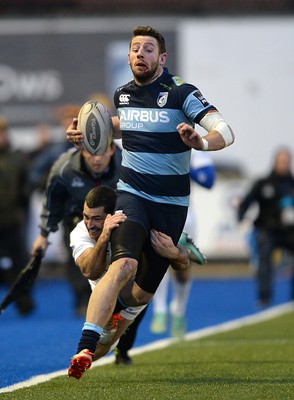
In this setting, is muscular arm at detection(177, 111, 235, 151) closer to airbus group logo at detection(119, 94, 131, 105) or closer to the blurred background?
airbus group logo at detection(119, 94, 131, 105)

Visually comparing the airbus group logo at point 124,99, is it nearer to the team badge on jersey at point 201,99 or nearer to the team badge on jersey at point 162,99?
the team badge on jersey at point 162,99

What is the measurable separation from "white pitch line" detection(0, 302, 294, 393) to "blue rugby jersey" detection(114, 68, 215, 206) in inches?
56.1

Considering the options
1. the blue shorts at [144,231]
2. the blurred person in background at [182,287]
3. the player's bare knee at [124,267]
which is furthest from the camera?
the blurred person in background at [182,287]

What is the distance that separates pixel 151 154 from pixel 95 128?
57 cm

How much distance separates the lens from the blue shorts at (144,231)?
7.83 m

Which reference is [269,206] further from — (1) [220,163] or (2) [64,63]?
(2) [64,63]

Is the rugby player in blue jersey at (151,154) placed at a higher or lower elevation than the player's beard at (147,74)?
lower

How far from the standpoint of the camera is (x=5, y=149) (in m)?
16.3

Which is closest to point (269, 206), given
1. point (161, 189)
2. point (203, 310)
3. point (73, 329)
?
point (203, 310)

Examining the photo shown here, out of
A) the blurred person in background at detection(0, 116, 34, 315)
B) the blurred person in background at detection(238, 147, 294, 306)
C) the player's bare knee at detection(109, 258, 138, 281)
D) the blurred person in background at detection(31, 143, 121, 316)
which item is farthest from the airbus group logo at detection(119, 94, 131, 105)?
the blurred person in background at detection(238, 147, 294, 306)

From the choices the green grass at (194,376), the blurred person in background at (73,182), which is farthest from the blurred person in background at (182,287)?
the blurred person in background at (73,182)

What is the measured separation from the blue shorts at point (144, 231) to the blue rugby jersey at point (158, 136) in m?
0.06

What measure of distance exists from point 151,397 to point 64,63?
19679 millimetres

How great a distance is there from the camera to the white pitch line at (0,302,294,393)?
→ 8.40 metres
